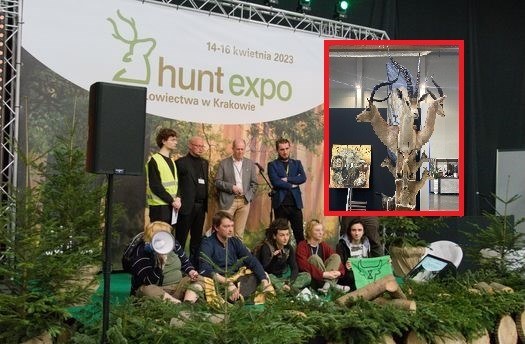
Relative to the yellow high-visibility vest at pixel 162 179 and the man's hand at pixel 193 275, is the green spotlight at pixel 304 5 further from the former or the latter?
the man's hand at pixel 193 275

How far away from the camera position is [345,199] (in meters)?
4.99

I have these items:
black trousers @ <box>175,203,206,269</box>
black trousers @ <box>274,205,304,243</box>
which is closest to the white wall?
black trousers @ <box>175,203,206,269</box>

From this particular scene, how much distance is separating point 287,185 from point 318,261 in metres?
1.96

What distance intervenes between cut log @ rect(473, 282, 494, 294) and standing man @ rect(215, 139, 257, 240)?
9.10 ft

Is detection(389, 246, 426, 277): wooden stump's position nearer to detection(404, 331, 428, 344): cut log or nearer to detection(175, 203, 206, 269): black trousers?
detection(175, 203, 206, 269): black trousers

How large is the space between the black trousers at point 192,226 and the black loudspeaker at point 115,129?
3502 millimetres

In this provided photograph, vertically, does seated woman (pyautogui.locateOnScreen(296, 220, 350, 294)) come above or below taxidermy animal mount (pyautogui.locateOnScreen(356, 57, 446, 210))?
below

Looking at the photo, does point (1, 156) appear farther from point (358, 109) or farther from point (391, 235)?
point (391, 235)

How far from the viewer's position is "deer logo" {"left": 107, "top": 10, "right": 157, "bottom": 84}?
6395 mm

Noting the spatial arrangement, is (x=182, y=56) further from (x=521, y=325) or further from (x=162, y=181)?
(x=521, y=325)

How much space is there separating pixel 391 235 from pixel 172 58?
3.22 meters

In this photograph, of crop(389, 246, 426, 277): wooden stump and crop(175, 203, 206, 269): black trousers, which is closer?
crop(175, 203, 206, 269): black trousers

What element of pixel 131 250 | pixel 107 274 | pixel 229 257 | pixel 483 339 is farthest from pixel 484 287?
pixel 107 274

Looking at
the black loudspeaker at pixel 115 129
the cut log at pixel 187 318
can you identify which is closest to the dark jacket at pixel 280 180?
the cut log at pixel 187 318
